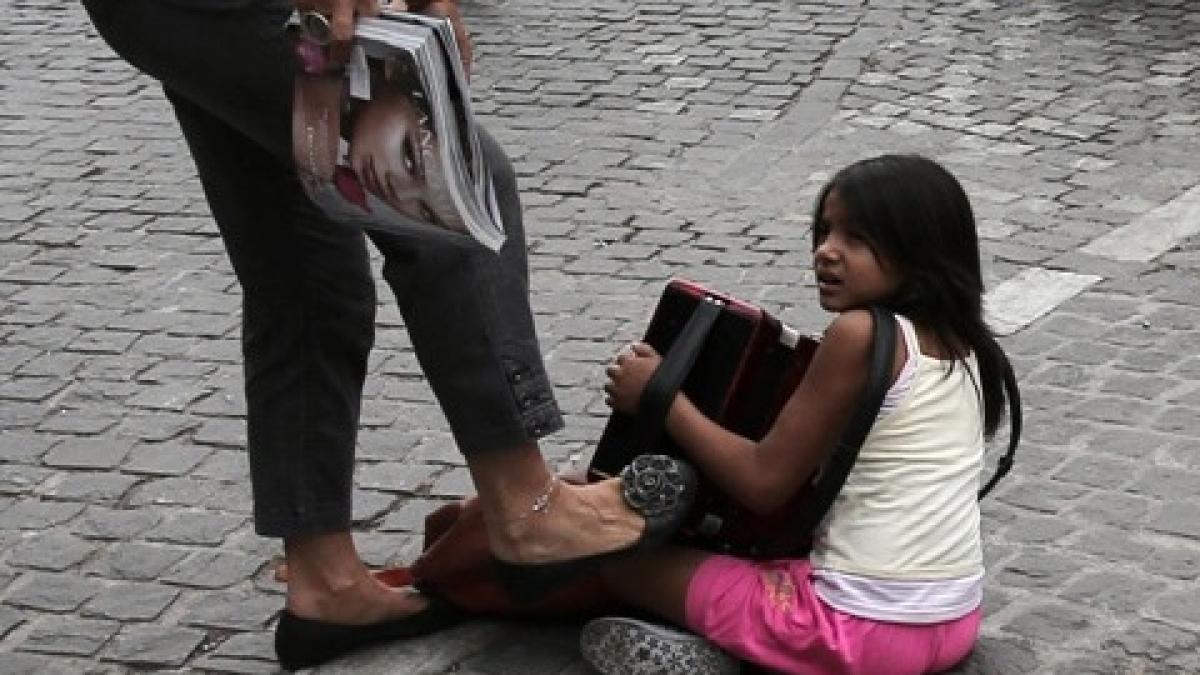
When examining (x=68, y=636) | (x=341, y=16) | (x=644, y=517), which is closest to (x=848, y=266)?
(x=644, y=517)

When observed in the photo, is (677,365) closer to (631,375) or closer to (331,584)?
(631,375)

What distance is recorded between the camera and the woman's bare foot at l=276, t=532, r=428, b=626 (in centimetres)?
390

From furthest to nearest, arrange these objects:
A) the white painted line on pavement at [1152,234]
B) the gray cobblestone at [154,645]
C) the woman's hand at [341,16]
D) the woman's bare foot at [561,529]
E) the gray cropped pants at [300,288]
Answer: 1. the white painted line on pavement at [1152,234]
2. the gray cobblestone at [154,645]
3. the woman's bare foot at [561,529]
4. the gray cropped pants at [300,288]
5. the woman's hand at [341,16]

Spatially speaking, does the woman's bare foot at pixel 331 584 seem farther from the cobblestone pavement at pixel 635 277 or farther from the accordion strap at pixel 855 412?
the accordion strap at pixel 855 412

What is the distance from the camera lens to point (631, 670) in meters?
3.79

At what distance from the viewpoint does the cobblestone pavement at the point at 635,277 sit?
4262 mm

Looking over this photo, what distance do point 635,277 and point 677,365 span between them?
2473 millimetres

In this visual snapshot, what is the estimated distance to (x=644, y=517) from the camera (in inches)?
147

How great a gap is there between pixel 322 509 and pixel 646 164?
366 centimetres

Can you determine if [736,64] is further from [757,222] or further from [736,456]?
[736,456]

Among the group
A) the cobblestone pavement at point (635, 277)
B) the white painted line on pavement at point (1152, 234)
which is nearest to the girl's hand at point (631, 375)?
the cobblestone pavement at point (635, 277)

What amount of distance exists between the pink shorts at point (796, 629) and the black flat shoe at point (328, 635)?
0.52 metres

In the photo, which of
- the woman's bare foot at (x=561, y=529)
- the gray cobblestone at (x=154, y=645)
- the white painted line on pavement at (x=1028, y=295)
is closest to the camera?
the woman's bare foot at (x=561, y=529)

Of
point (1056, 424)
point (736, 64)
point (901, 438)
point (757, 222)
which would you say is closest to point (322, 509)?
point (901, 438)
